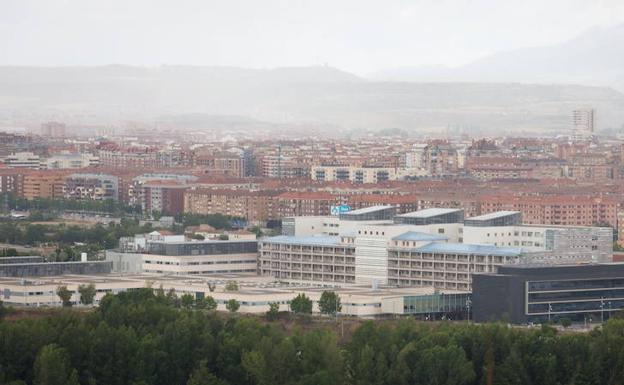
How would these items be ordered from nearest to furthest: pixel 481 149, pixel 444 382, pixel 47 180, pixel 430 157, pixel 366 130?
pixel 444 382, pixel 47 180, pixel 430 157, pixel 481 149, pixel 366 130

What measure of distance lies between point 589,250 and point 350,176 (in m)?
48.2

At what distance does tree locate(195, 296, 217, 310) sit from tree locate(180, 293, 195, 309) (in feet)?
0.40

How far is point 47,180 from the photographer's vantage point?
8700 cm

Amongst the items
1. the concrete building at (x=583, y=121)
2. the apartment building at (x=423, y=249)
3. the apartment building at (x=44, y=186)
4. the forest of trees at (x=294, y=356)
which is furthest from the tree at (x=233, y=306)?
the concrete building at (x=583, y=121)

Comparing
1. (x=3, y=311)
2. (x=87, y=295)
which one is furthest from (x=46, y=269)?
(x=3, y=311)

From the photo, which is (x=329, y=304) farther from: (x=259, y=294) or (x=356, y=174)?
(x=356, y=174)

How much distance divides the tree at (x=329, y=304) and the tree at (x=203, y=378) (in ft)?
27.7

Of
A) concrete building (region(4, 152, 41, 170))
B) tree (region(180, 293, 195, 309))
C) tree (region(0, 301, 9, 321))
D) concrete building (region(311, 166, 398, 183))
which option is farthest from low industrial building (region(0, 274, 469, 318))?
concrete building (region(4, 152, 41, 170))

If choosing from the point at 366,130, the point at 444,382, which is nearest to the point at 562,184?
the point at 444,382

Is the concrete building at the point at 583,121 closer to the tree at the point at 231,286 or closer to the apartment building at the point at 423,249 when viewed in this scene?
the apartment building at the point at 423,249

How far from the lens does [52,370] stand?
103ft

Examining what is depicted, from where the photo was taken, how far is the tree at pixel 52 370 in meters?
31.2

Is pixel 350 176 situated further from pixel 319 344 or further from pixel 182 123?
pixel 182 123

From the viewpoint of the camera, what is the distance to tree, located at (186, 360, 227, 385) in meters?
31.7
